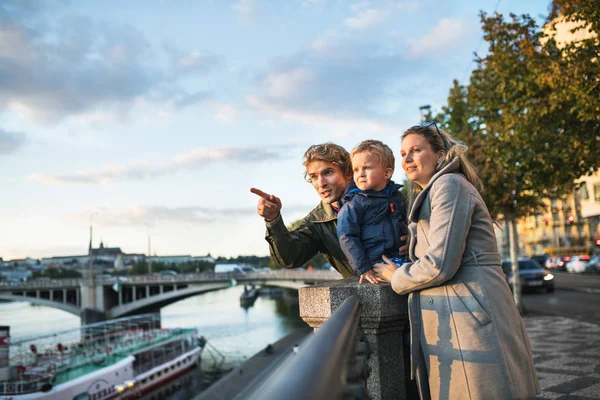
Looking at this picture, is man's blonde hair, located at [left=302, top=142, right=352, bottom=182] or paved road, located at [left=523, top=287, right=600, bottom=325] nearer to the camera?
man's blonde hair, located at [left=302, top=142, right=352, bottom=182]

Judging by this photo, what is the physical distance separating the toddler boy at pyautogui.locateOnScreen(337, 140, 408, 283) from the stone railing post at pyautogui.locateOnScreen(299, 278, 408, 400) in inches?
7.6

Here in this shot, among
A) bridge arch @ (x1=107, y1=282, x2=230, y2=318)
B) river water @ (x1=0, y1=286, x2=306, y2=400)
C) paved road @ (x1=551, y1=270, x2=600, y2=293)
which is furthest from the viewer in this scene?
bridge arch @ (x1=107, y1=282, x2=230, y2=318)

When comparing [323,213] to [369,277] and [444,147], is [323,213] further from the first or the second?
[444,147]

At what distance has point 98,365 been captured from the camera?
3005cm

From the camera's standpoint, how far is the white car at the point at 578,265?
124ft

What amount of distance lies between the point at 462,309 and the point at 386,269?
0.49 meters

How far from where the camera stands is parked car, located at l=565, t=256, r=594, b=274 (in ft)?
123

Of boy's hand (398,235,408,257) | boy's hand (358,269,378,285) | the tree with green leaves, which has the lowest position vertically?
boy's hand (358,269,378,285)

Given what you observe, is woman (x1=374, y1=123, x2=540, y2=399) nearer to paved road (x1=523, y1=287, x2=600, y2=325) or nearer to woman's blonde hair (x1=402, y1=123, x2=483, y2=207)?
woman's blonde hair (x1=402, y1=123, x2=483, y2=207)

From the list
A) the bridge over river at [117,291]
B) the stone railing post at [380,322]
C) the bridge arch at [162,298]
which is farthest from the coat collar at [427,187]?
the bridge arch at [162,298]

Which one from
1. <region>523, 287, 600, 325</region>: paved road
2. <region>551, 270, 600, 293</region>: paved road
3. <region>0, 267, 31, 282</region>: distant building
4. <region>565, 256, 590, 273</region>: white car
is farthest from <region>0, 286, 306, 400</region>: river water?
<region>0, 267, 31, 282</region>: distant building

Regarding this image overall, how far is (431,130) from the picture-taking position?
8.56ft

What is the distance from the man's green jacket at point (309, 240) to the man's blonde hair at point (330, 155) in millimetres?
268

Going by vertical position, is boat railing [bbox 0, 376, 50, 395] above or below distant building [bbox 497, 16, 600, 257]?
below
